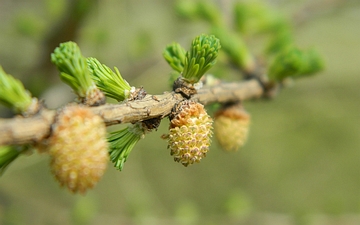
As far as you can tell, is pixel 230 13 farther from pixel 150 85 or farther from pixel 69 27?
pixel 150 85

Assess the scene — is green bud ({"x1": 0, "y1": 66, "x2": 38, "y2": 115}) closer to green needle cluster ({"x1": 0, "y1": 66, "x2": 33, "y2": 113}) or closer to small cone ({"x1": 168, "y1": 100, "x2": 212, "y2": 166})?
green needle cluster ({"x1": 0, "y1": 66, "x2": 33, "y2": 113})

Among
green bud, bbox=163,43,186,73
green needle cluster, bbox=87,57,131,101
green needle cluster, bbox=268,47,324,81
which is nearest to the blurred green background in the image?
green needle cluster, bbox=268,47,324,81

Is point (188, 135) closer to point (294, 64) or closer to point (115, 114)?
point (115, 114)

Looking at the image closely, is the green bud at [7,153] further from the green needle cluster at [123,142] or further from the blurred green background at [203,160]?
the blurred green background at [203,160]

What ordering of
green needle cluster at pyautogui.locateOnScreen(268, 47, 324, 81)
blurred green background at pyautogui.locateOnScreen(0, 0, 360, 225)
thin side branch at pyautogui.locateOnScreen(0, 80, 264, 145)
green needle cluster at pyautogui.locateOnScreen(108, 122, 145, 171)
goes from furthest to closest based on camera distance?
1. blurred green background at pyautogui.locateOnScreen(0, 0, 360, 225)
2. green needle cluster at pyautogui.locateOnScreen(268, 47, 324, 81)
3. green needle cluster at pyautogui.locateOnScreen(108, 122, 145, 171)
4. thin side branch at pyautogui.locateOnScreen(0, 80, 264, 145)

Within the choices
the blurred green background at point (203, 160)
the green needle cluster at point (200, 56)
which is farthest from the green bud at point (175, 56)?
the blurred green background at point (203, 160)

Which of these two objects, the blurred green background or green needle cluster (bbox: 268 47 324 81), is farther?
the blurred green background

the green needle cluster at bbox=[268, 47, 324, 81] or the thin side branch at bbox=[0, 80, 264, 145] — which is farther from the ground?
the green needle cluster at bbox=[268, 47, 324, 81]
